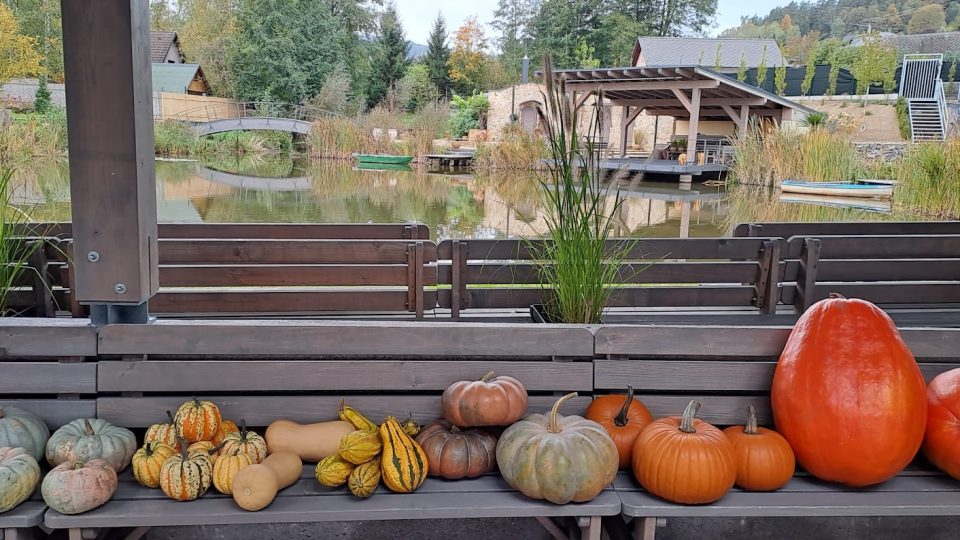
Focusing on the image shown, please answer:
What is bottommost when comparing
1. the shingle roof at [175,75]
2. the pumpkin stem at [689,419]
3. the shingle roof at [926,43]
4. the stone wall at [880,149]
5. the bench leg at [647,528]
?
the bench leg at [647,528]

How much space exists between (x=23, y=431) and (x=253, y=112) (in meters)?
32.9

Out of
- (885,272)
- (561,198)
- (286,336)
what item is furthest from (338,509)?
(885,272)

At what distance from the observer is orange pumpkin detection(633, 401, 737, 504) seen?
5.64 ft

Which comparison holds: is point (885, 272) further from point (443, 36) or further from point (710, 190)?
point (443, 36)

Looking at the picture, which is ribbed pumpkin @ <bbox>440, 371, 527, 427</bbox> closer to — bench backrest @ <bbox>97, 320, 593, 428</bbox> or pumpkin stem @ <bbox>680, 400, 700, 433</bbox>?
bench backrest @ <bbox>97, 320, 593, 428</bbox>

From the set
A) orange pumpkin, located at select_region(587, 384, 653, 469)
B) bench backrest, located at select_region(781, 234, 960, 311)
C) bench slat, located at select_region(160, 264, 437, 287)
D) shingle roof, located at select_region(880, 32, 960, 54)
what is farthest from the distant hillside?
orange pumpkin, located at select_region(587, 384, 653, 469)

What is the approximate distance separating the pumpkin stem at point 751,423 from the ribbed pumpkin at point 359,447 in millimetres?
953

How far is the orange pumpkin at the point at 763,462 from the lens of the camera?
5.96ft

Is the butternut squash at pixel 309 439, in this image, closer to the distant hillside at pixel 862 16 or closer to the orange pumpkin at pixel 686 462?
the orange pumpkin at pixel 686 462

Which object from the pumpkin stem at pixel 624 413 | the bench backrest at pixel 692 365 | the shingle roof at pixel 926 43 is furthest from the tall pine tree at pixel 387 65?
the pumpkin stem at pixel 624 413

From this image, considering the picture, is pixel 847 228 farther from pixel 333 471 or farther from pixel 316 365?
pixel 333 471

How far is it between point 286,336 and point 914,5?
3168 inches

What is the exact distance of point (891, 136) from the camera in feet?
77.5

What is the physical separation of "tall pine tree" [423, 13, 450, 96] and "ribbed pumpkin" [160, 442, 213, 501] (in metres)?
36.6
